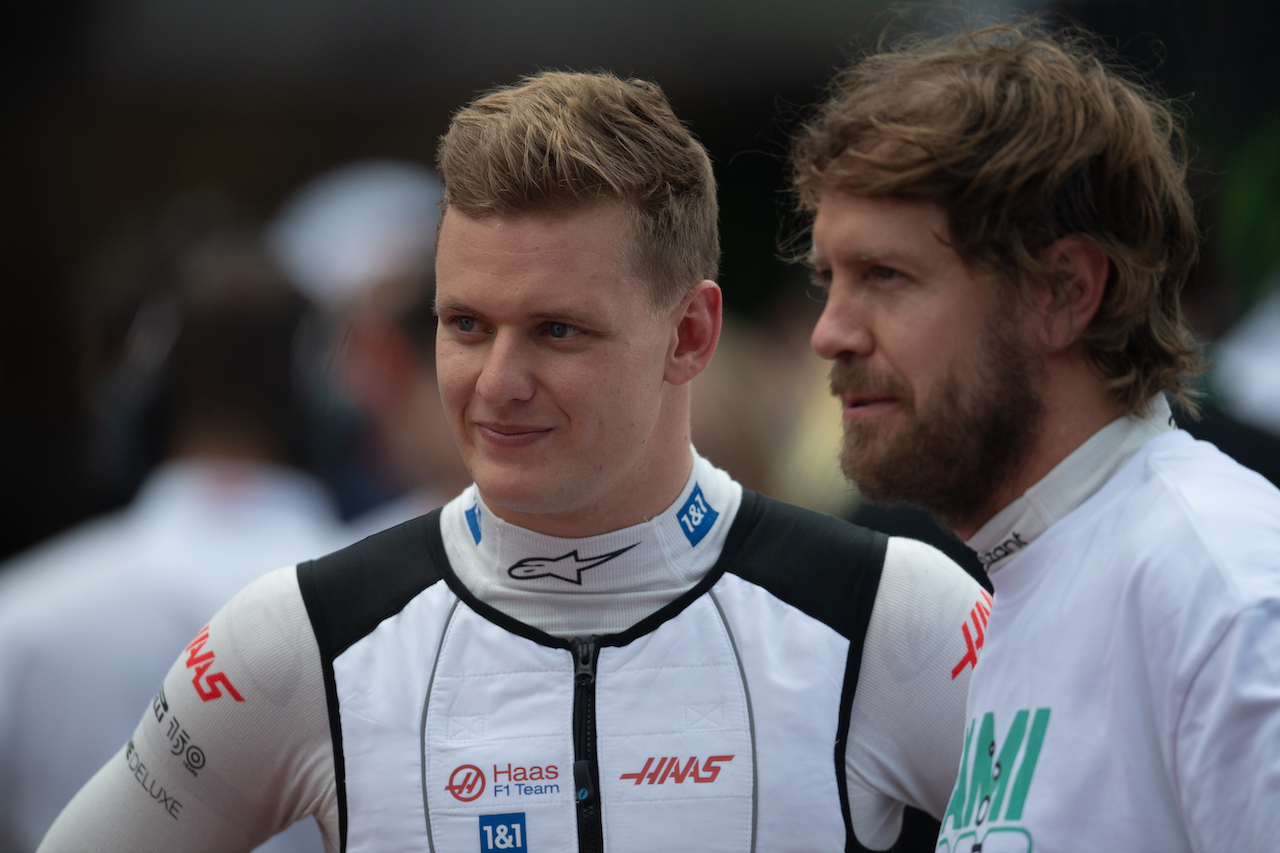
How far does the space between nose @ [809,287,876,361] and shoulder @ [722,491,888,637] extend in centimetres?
43

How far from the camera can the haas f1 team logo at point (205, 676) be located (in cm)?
208

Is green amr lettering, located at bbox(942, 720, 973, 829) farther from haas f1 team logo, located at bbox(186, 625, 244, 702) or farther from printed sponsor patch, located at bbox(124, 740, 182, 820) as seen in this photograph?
printed sponsor patch, located at bbox(124, 740, 182, 820)

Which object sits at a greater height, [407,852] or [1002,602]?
[1002,602]

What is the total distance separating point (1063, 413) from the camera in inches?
68.9

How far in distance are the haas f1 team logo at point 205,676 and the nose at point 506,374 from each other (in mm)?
637

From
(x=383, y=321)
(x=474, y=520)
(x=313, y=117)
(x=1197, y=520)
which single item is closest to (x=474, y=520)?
(x=474, y=520)

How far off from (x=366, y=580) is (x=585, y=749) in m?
0.48

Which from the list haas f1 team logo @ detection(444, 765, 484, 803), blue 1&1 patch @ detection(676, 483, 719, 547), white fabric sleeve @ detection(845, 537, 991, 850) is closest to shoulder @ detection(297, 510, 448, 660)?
haas f1 team logo @ detection(444, 765, 484, 803)

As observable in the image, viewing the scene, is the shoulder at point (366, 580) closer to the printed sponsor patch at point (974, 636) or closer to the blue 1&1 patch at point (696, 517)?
the blue 1&1 patch at point (696, 517)

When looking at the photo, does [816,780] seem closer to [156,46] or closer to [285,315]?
[285,315]

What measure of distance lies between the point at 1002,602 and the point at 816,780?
44cm

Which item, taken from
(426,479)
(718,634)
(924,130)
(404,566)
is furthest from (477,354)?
(426,479)

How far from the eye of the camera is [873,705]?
2049 mm

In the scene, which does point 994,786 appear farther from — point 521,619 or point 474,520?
point 474,520
